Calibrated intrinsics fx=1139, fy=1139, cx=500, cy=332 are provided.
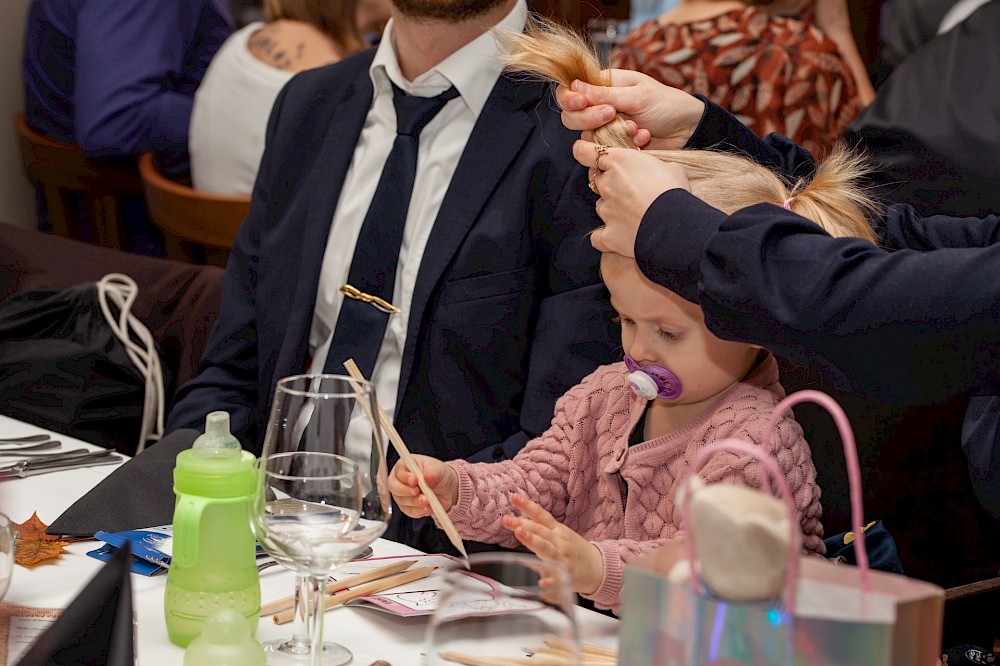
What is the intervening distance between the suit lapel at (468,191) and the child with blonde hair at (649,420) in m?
0.33

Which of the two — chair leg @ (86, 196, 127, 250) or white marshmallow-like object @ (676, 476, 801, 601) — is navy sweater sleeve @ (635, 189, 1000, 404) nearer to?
white marshmallow-like object @ (676, 476, 801, 601)

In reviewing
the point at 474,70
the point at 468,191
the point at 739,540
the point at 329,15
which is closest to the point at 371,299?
the point at 468,191

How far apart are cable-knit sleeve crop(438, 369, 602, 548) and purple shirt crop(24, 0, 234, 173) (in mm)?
2202

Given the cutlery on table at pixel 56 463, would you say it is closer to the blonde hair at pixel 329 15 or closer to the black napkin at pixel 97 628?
the black napkin at pixel 97 628

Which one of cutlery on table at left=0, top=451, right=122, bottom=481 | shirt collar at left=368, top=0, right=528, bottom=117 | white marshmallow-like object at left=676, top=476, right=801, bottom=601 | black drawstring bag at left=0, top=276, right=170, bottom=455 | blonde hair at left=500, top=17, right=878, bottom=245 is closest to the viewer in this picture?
white marshmallow-like object at left=676, top=476, right=801, bottom=601

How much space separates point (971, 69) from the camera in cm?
214

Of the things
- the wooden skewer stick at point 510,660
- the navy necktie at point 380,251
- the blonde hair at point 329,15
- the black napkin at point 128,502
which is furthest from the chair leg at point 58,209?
the wooden skewer stick at point 510,660

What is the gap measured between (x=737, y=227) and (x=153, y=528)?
76cm

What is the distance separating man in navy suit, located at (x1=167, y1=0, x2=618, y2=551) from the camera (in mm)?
1858

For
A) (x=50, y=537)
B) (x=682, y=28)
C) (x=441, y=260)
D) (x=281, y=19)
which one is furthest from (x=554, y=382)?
(x=281, y=19)

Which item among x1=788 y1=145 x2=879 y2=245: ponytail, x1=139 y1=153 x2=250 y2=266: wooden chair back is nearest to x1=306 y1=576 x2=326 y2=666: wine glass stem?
x1=788 y1=145 x2=879 y2=245: ponytail

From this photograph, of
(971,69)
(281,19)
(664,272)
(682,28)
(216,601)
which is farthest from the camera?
(281,19)

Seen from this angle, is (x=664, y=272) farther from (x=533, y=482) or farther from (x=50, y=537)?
(x=50, y=537)

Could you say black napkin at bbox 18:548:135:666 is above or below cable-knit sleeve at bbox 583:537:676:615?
above
